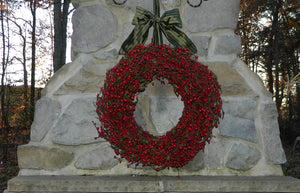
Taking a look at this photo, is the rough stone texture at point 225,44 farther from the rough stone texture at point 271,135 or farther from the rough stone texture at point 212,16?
the rough stone texture at point 271,135

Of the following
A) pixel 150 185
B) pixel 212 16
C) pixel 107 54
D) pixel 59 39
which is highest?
pixel 59 39

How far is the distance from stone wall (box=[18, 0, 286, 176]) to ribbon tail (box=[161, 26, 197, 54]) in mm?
84

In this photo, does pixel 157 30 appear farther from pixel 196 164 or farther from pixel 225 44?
pixel 196 164

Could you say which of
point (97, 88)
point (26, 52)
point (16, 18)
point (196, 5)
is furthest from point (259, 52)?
point (26, 52)

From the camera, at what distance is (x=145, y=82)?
2188 millimetres

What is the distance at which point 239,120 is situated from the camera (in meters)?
2.36

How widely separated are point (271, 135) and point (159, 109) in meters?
0.99

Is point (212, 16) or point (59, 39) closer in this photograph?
point (212, 16)

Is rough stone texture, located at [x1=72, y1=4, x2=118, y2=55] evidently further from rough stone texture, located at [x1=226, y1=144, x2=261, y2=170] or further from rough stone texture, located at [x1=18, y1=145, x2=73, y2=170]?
rough stone texture, located at [x1=226, y1=144, x2=261, y2=170]

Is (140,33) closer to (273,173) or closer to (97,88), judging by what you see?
(97,88)

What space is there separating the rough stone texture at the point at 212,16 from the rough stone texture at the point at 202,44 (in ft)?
0.24

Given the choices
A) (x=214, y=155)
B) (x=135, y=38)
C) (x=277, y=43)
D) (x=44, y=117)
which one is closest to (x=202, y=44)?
(x=135, y=38)

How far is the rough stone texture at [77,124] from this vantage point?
2.33 meters

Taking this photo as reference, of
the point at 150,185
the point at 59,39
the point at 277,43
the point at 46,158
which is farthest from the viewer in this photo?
the point at 277,43
